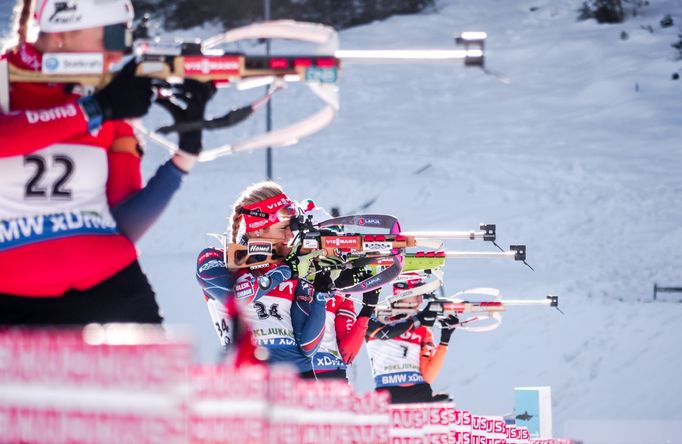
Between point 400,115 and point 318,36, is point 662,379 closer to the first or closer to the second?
point 318,36

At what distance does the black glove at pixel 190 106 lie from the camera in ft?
12.6

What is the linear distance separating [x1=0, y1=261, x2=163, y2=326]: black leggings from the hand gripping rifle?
1.45ft

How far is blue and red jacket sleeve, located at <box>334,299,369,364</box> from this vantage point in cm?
793

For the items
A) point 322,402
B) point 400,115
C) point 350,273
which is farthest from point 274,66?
point 400,115

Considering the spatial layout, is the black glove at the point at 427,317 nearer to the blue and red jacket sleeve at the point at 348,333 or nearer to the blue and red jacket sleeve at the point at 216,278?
the blue and red jacket sleeve at the point at 348,333

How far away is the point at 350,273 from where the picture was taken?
8844 mm

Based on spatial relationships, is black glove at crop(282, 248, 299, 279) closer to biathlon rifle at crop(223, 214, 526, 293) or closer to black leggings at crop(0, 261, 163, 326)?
biathlon rifle at crop(223, 214, 526, 293)

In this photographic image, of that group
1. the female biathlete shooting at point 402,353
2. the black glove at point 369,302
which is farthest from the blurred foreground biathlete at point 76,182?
the female biathlete shooting at point 402,353

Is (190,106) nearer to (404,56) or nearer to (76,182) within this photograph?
(76,182)

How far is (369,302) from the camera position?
850 cm

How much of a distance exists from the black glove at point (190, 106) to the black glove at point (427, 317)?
6.91m

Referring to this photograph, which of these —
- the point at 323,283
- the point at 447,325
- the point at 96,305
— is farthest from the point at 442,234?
the point at 96,305

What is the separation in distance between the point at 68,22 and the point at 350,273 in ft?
17.2

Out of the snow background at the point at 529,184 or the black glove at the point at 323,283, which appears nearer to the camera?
the black glove at the point at 323,283
